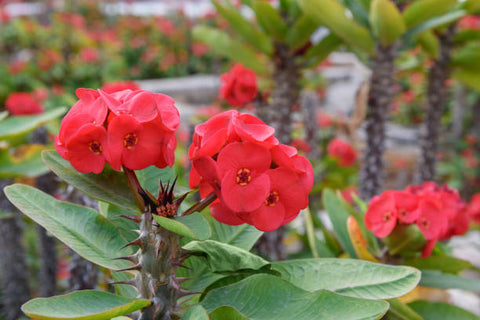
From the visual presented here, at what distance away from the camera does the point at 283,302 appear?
2.02ft

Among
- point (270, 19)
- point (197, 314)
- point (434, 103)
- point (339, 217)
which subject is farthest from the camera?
point (434, 103)

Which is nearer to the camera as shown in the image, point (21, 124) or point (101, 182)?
point (101, 182)

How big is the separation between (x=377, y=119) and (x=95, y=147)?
1.12m

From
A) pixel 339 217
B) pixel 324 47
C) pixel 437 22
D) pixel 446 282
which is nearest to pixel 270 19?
pixel 324 47

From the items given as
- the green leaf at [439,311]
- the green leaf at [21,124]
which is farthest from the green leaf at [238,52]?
the green leaf at [439,311]

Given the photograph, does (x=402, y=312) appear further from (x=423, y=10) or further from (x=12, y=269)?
(x=12, y=269)

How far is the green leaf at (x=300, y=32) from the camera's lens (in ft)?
4.45

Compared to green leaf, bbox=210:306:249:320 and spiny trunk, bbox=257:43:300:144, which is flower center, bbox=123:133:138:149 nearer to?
green leaf, bbox=210:306:249:320

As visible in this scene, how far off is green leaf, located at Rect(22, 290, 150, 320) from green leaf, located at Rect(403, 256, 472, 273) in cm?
66

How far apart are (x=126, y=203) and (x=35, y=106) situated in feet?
5.02

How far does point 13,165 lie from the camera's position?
1278 mm

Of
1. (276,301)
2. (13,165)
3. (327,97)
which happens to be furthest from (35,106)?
(327,97)

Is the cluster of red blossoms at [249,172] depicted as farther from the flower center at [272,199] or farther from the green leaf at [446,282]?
the green leaf at [446,282]

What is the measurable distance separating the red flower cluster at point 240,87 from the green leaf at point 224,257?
90 centimetres
